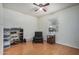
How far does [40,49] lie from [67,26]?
2.12ft

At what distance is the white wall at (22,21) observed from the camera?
1.92m

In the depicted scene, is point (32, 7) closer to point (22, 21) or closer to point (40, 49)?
point (22, 21)

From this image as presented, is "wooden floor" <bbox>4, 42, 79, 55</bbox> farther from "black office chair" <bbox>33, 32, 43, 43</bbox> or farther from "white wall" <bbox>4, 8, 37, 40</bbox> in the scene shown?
"white wall" <bbox>4, 8, 37, 40</bbox>

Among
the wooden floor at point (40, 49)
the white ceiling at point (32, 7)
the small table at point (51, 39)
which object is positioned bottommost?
the wooden floor at point (40, 49)

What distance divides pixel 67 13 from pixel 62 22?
18 centimetres

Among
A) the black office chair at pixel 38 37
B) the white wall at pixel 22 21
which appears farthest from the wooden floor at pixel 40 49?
the white wall at pixel 22 21

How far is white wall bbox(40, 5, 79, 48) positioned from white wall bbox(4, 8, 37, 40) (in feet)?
0.56

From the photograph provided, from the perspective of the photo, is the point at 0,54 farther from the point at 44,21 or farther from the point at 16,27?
the point at 44,21

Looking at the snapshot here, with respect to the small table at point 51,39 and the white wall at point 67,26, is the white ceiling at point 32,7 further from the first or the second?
the small table at point 51,39

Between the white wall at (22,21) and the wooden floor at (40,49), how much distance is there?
17 centimetres

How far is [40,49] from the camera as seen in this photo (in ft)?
6.49
